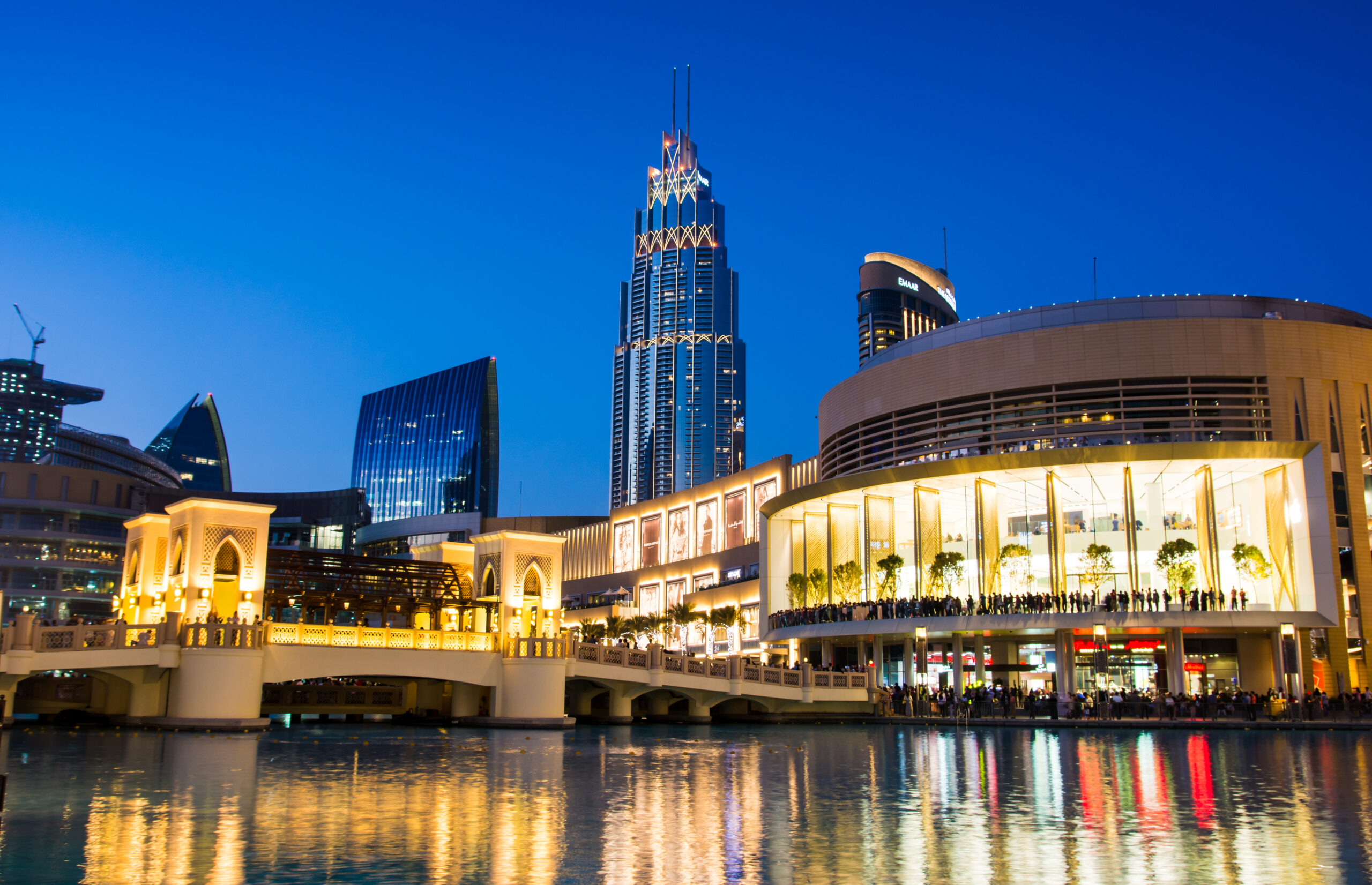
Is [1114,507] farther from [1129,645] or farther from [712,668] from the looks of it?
[712,668]

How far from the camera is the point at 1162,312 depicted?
187 ft

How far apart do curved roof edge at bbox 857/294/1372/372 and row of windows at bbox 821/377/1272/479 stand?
3297 millimetres

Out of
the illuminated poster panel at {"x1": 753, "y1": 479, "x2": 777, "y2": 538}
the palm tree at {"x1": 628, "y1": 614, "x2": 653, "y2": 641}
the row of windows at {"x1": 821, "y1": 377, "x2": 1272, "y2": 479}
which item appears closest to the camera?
the row of windows at {"x1": 821, "y1": 377, "x2": 1272, "y2": 479}

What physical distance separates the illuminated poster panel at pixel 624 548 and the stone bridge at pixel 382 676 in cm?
4132

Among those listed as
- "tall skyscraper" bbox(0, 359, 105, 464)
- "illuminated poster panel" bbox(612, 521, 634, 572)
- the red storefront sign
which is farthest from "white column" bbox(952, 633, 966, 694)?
"tall skyscraper" bbox(0, 359, 105, 464)

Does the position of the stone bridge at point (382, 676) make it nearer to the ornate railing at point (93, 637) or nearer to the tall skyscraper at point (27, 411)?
the ornate railing at point (93, 637)

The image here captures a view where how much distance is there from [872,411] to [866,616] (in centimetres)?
1448

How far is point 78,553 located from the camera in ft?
313

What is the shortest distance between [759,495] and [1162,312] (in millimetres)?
29969

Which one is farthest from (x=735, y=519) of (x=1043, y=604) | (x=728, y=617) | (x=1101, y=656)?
(x=1043, y=604)

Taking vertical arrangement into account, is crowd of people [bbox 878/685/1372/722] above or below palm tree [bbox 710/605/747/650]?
below

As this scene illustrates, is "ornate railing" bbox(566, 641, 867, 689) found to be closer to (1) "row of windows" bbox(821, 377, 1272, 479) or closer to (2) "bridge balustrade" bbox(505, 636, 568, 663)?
(2) "bridge balustrade" bbox(505, 636, 568, 663)

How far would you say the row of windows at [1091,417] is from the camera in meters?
52.8

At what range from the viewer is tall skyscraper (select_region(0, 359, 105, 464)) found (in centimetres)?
17388
